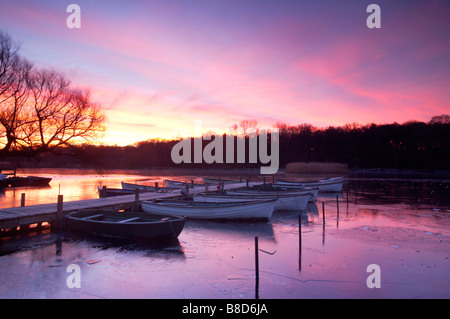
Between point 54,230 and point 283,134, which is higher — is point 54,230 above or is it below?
below

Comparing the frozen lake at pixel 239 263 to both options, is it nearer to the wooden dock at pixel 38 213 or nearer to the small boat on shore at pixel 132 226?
the small boat on shore at pixel 132 226

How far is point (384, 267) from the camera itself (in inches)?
367

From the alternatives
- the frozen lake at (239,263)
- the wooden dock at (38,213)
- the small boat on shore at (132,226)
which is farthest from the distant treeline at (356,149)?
the frozen lake at (239,263)

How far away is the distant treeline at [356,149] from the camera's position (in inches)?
2995

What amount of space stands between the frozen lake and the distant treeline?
57336 millimetres

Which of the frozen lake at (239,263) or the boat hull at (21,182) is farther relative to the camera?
the boat hull at (21,182)

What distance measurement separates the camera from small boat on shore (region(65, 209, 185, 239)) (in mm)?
12289

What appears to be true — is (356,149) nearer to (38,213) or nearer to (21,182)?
(21,182)

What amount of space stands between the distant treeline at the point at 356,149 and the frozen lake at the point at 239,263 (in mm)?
57336

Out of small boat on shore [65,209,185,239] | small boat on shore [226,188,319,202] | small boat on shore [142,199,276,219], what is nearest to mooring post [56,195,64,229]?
small boat on shore [65,209,185,239]
